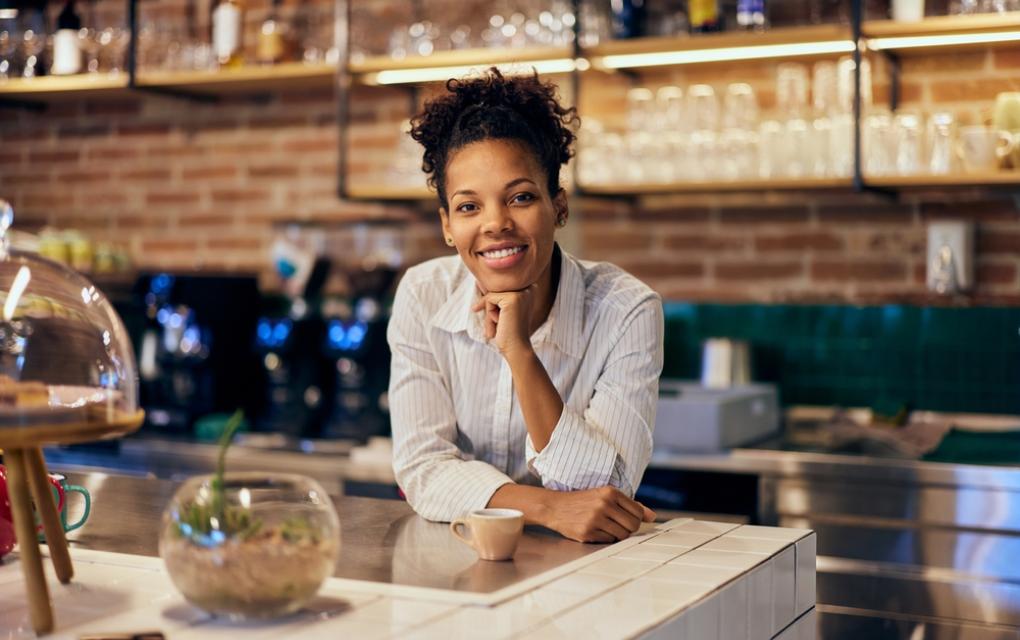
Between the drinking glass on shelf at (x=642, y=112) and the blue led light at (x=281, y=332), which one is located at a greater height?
the drinking glass on shelf at (x=642, y=112)

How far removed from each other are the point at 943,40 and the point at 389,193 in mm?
1718

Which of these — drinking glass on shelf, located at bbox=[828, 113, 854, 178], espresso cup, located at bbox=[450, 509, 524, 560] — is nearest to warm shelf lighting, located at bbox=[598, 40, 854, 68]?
drinking glass on shelf, located at bbox=[828, 113, 854, 178]

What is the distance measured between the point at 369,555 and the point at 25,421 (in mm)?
546

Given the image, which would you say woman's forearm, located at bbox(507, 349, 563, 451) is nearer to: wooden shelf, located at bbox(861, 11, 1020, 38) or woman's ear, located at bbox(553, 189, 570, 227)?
woman's ear, located at bbox(553, 189, 570, 227)

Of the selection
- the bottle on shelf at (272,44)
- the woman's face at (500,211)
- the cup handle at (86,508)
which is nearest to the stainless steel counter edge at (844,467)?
the woman's face at (500,211)

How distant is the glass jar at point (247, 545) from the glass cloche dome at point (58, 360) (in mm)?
138

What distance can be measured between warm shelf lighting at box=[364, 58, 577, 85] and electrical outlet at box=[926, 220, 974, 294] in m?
1.17

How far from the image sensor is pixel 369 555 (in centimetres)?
171

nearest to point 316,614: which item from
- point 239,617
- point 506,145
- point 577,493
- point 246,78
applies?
point 239,617

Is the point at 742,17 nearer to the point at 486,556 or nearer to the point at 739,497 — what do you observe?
the point at 739,497

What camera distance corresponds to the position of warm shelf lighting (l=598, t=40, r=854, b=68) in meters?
3.60

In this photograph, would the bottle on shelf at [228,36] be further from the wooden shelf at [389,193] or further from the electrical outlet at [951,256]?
the electrical outlet at [951,256]

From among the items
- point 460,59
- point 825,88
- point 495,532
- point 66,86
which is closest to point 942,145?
point 825,88

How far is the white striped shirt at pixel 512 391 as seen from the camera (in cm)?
202
